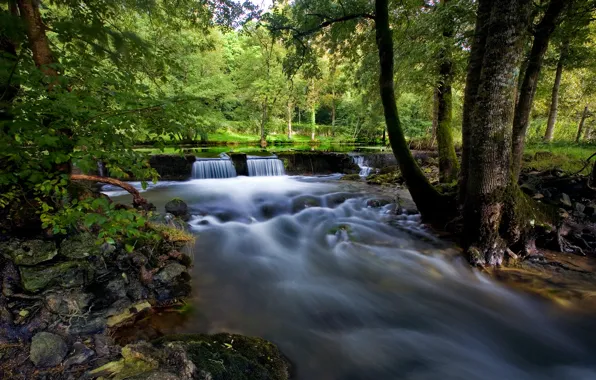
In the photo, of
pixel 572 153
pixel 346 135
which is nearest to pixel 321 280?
pixel 572 153

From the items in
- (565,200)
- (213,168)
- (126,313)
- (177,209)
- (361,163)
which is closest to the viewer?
(126,313)

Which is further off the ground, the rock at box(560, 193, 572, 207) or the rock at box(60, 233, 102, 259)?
the rock at box(60, 233, 102, 259)

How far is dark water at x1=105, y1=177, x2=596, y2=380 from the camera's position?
3082mm

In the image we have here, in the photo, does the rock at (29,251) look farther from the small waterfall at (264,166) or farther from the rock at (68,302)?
the small waterfall at (264,166)

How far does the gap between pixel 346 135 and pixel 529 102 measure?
25.1 m

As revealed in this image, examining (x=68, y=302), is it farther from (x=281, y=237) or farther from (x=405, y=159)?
(x=405, y=159)

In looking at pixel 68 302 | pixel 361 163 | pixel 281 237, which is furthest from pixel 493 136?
pixel 361 163

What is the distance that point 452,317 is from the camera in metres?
3.80

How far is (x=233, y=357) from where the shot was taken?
2385mm

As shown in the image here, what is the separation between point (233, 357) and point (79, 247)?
6.50ft

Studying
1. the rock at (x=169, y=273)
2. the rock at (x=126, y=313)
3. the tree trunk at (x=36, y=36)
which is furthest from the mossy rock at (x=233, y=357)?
the tree trunk at (x=36, y=36)

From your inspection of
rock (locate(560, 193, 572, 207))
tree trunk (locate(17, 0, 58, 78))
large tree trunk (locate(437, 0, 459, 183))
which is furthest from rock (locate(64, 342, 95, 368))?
rock (locate(560, 193, 572, 207))

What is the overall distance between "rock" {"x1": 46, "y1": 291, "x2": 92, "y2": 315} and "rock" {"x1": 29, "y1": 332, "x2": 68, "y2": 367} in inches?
11.8

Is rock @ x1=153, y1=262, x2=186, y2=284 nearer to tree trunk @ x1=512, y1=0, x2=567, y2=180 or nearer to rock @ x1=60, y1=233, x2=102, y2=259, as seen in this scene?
rock @ x1=60, y1=233, x2=102, y2=259
